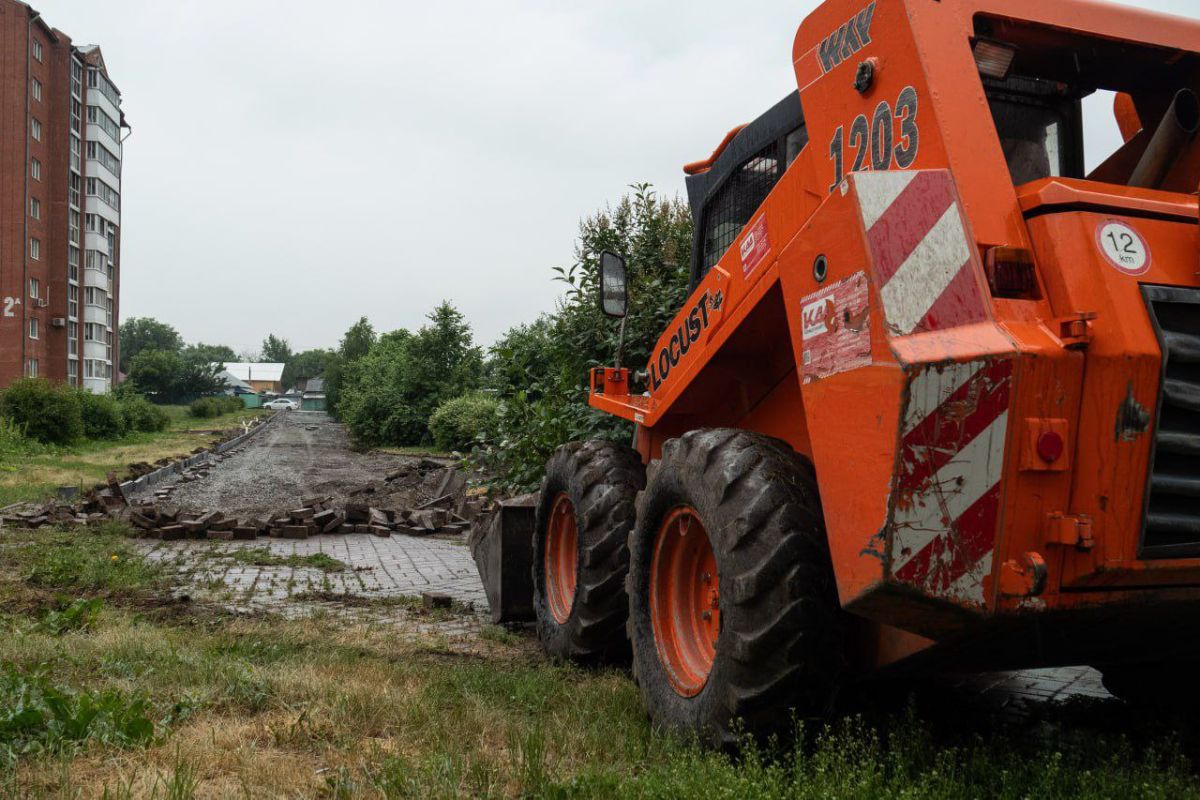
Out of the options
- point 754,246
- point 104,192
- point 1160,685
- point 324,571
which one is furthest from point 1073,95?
point 104,192

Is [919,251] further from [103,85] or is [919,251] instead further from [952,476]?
[103,85]

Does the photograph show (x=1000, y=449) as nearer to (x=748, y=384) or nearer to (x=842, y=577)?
(x=842, y=577)

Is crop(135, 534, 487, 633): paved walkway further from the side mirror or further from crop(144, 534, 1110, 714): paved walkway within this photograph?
the side mirror

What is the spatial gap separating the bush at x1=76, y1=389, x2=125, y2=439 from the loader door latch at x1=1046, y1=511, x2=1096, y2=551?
120ft

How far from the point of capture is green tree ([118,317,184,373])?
479 ft

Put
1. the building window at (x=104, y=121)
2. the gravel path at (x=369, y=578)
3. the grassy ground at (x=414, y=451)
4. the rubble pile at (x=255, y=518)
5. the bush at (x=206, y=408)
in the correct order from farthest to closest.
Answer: the bush at (x=206, y=408) → the building window at (x=104, y=121) → the grassy ground at (x=414, y=451) → the rubble pile at (x=255, y=518) → the gravel path at (x=369, y=578)

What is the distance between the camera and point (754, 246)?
4230 millimetres

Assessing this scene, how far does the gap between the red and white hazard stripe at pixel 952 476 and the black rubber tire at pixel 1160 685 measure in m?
2.05

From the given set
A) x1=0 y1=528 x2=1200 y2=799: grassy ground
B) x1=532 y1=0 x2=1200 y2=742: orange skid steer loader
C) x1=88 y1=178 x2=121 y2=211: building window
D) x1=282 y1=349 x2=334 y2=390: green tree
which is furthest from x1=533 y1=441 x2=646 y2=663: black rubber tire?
x1=282 y1=349 x2=334 y2=390: green tree

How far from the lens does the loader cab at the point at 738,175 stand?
15.2ft

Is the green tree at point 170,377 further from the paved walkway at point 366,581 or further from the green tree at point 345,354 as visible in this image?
the paved walkway at point 366,581

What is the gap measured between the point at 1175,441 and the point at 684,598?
201 cm

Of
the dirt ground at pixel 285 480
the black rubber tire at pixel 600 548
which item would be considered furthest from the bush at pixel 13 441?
the black rubber tire at pixel 600 548

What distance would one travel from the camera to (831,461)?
10.3 feet
